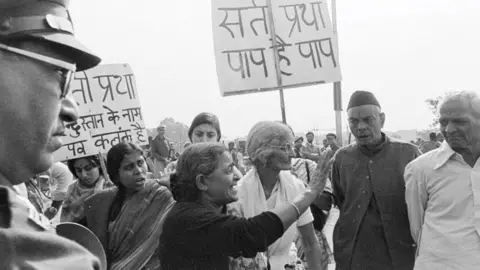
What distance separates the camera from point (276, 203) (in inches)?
139

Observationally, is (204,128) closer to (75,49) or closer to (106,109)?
(106,109)

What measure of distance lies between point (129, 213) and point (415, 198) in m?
2.14

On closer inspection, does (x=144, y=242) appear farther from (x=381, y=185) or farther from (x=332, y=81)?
(x=332, y=81)

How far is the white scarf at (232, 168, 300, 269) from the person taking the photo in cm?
334

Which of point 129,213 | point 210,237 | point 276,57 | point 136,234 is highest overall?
point 276,57

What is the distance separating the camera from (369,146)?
13.8 ft

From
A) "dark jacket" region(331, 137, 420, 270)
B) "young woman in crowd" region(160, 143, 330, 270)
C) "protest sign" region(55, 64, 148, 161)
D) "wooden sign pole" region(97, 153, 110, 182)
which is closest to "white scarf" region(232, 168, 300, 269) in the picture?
"young woman in crowd" region(160, 143, 330, 270)

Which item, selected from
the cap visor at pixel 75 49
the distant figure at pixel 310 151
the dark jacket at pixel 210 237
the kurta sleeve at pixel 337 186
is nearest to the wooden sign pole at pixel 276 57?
the kurta sleeve at pixel 337 186

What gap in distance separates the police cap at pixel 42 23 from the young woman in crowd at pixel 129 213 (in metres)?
2.89

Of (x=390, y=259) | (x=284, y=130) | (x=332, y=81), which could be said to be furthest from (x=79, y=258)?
(x=332, y=81)

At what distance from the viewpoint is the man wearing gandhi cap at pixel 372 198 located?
3.95 metres

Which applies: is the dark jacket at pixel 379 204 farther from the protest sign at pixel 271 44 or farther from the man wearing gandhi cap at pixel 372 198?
the protest sign at pixel 271 44

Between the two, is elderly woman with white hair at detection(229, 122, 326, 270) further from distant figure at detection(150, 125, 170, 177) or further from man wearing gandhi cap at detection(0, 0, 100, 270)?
distant figure at detection(150, 125, 170, 177)

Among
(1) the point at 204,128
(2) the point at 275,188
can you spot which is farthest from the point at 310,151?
(2) the point at 275,188
